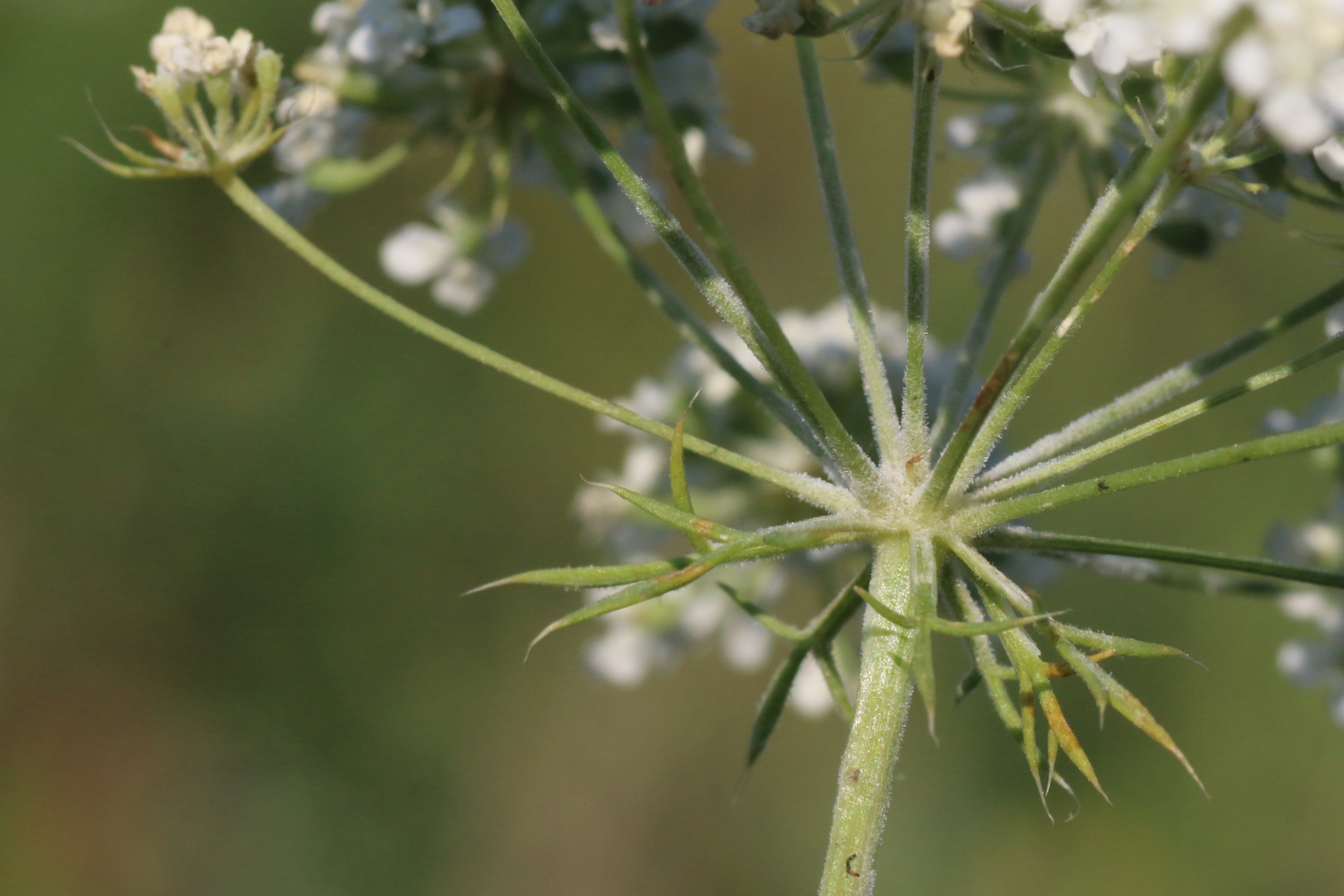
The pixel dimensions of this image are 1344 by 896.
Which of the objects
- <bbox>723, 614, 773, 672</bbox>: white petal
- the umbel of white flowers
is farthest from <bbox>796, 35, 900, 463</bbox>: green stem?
<bbox>723, 614, 773, 672</bbox>: white petal

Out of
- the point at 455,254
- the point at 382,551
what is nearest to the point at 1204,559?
the point at 455,254

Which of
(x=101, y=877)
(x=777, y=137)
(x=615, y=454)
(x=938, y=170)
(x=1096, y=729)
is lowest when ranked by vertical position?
(x=101, y=877)

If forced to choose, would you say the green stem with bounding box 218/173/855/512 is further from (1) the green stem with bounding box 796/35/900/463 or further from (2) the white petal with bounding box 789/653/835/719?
(2) the white petal with bounding box 789/653/835/719

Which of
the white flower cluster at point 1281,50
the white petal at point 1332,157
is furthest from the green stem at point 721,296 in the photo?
the white petal at point 1332,157

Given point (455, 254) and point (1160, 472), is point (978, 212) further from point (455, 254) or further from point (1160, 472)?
point (1160, 472)

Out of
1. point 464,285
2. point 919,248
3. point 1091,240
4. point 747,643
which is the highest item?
point 464,285

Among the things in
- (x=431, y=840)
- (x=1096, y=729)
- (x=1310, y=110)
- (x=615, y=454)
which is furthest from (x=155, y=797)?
(x=1310, y=110)

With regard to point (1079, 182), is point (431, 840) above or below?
below

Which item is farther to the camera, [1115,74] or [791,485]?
[791,485]

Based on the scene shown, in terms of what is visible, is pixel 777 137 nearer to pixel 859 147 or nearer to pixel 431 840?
pixel 859 147
